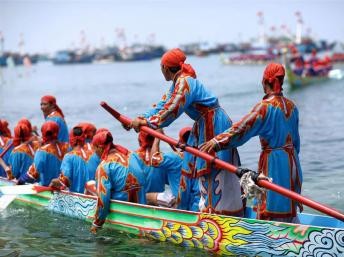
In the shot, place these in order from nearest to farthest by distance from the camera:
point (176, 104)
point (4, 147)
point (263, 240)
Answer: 1. point (263, 240)
2. point (176, 104)
3. point (4, 147)

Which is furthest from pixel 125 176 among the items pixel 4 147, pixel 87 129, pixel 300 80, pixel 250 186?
pixel 300 80

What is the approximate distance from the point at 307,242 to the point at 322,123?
16806 mm

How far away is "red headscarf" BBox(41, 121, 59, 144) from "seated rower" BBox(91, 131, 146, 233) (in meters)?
1.72

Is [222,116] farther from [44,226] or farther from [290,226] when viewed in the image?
[44,226]

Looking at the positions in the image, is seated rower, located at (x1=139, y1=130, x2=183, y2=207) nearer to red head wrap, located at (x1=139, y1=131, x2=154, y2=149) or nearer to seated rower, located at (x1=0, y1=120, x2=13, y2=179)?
red head wrap, located at (x1=139, y1=131, x2=154, y2=149)

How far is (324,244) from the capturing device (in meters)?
6.32

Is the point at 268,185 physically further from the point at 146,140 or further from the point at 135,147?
the point at 135,147

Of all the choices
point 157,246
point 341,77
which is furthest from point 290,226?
point 341,77

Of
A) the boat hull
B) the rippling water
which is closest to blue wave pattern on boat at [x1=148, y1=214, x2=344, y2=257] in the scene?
the rippling water

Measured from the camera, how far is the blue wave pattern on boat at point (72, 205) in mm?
8875

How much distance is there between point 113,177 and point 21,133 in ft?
10.4

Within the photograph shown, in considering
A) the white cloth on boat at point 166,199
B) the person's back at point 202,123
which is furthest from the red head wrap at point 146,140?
the person's back at point 202,123

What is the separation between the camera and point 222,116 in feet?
23.6

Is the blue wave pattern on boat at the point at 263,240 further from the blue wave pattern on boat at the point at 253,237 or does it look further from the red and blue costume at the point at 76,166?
the red and blue costume at the point at 76,166
